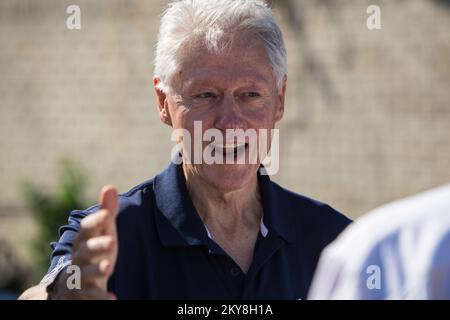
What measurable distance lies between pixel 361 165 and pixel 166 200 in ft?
17.0

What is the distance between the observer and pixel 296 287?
2352mm

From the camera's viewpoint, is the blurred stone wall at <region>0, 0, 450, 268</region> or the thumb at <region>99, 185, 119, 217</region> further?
the blurred stone wall at <region>0, 0, 450, 268</region>

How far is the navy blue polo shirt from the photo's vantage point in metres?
2.23

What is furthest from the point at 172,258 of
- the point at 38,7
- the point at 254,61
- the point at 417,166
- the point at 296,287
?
the point at 38,7

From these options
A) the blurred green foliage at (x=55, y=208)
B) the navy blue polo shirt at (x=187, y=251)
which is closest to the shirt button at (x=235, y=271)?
the navy blue polo shirt at (x=187, y=251)

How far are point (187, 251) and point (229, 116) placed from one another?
41 cm

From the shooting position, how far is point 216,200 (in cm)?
248

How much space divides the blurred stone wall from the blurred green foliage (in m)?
0.65

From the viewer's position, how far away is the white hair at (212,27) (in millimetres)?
2404

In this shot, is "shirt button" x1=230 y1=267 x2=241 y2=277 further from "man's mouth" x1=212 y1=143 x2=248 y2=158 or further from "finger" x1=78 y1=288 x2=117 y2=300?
"finger" x1=78 y1=288 x2=117 y2=300

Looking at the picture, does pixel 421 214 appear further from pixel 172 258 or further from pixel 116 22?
pixel 116 22

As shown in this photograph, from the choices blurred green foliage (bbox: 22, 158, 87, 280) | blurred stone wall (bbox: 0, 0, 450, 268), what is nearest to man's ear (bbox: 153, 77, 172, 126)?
blurred stone wall (bbox: 0, 0, 450, 268)

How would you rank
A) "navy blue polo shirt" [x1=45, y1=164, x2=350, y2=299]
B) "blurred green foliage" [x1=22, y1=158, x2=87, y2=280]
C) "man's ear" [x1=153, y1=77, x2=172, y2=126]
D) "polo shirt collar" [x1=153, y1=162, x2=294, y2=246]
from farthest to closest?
1. "blurred green foliage" [x1=22, y1=158, x2=87, y2=280]
2. "man's ear" [x1=153, y1=77, x2=172, y2=126]
3. "polo shirt collar" [x1=153, y1=162, x2=294, y2=246]
4. "navy blue polo shirt" [x1=45, y1=164, x2=350, y2=299]

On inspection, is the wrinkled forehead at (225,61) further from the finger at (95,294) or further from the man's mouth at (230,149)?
the finger at (95,294)
